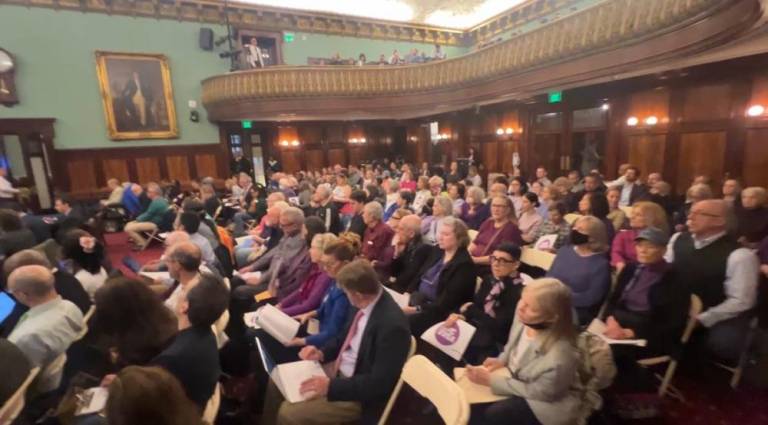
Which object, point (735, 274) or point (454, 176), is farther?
point (454, 176)

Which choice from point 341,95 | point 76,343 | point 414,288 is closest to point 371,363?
point 414,288

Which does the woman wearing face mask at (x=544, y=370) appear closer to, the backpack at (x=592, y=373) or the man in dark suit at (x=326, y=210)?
the backpack at (x=592, y=373)

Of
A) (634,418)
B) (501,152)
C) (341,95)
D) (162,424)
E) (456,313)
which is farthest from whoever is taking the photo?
(501,152)

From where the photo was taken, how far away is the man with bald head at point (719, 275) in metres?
2.49

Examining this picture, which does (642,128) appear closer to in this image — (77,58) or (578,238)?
(578,238)

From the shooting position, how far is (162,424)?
3.78 ft

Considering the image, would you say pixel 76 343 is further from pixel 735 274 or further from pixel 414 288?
pixel 735 274

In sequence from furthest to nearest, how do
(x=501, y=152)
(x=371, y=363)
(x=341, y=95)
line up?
(x=501, y=152) < (x=341, y=95) < (x=371, y=363)

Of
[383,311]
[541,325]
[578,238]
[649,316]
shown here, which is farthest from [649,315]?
[383,311]

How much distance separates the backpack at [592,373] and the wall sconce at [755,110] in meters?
7.08

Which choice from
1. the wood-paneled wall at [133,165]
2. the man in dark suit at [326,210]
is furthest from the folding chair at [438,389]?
the wood-paneled wall at [133,165]

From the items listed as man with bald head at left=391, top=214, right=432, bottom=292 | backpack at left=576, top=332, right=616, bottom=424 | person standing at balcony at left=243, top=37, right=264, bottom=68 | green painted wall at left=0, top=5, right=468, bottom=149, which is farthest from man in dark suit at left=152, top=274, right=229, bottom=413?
person standing at balcony at left=243, top=37, right=264, bottom=68

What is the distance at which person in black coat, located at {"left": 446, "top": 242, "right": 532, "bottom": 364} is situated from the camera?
2.40 meters

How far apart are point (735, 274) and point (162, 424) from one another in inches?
128
